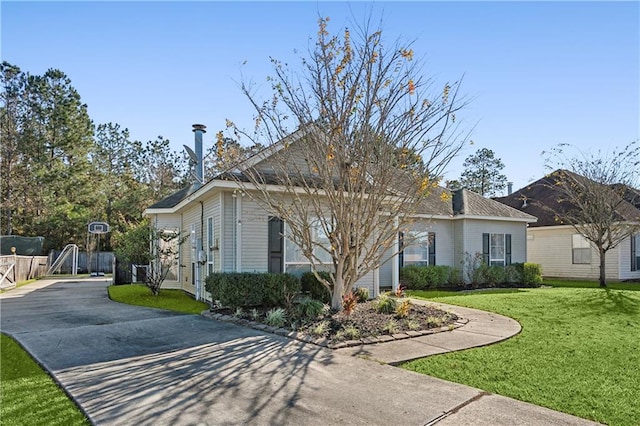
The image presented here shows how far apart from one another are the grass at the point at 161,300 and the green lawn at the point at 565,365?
7136mm

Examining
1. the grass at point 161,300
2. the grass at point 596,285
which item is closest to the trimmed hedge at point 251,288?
the grass at point 161,300

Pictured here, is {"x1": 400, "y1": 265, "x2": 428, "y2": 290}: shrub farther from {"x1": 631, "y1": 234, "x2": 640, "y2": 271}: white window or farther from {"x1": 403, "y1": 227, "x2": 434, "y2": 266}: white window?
{"x1": 631, "y1": 234, "x2": 640, "y2": 271}: white window

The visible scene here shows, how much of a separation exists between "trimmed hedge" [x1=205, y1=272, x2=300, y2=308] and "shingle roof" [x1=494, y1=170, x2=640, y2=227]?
14.9m

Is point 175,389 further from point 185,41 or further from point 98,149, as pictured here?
point 98,149

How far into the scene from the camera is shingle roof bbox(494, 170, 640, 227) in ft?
66.3

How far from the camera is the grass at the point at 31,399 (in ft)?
13.1

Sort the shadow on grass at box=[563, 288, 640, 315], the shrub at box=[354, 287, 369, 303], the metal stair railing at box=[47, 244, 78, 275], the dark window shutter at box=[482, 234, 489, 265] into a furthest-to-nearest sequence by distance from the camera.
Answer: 1. the metal stair railing at box=[47, 244, 78, 275]
2. the dark window shutter at box=[482, 234, 489, 265]
3. the shrub at box=[354, 287, 369, 303]
4. the shadow on grass at box=[563, 288, 640, 315]

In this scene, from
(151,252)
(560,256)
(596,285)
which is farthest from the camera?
(560,256)

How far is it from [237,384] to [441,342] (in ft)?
12.1

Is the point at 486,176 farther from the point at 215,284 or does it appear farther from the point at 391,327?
the point at 391,327

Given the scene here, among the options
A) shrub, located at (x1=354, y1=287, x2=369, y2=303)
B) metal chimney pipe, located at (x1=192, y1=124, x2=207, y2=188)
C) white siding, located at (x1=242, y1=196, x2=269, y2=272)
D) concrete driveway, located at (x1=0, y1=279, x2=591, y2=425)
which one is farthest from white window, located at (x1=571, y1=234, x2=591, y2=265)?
concrete driveway, located at (x1=0, y1=279, x2=591, y2=425)

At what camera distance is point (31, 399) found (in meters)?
4.52

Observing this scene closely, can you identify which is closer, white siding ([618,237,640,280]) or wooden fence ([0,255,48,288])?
wooden fence ([0,255,48,288])

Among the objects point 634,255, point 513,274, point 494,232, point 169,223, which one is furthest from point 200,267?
point 634,255
